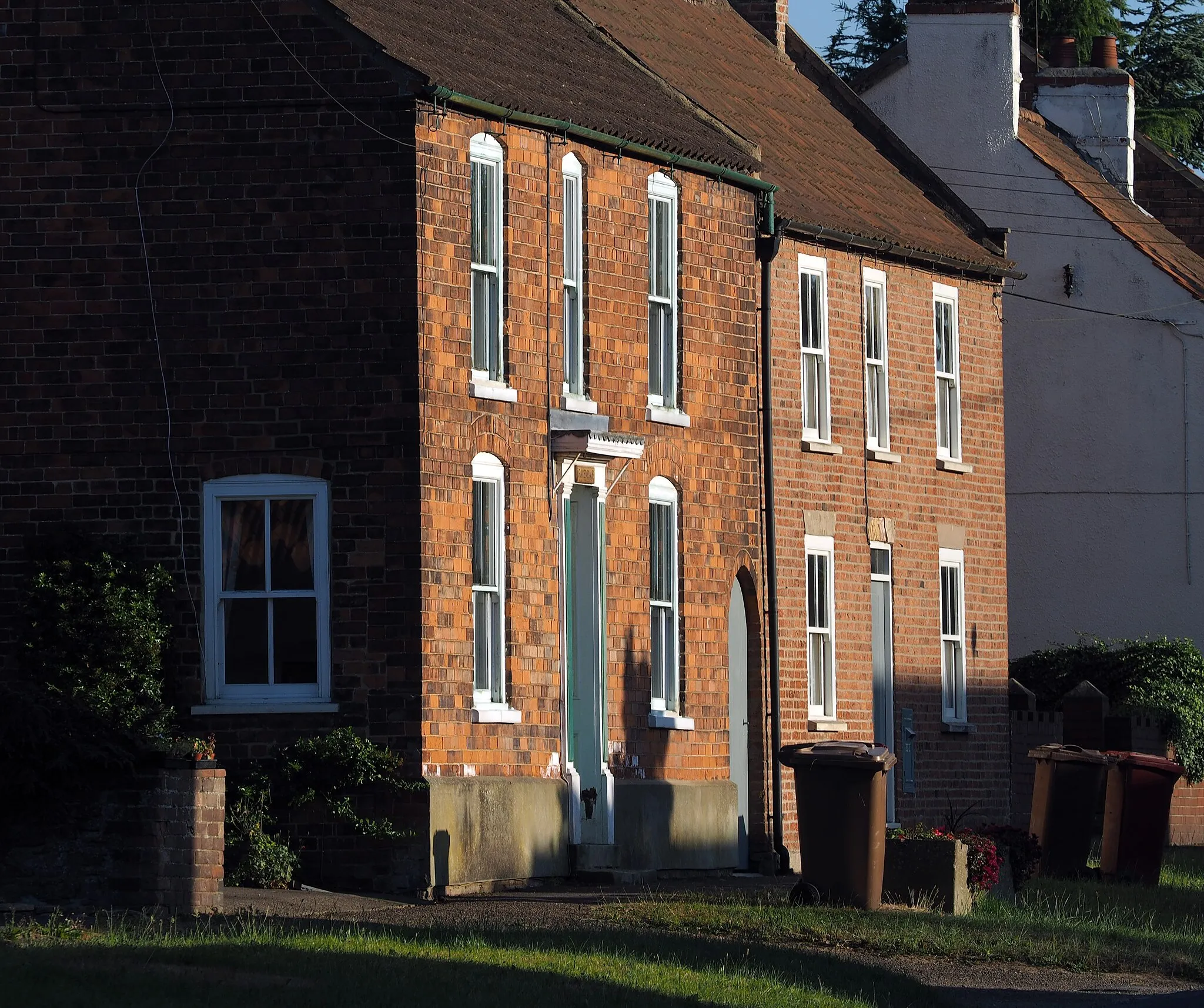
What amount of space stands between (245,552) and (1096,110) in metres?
22.3

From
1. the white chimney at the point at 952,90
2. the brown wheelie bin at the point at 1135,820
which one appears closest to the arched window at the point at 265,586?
the brown wheelie bin at the point at 1135,820

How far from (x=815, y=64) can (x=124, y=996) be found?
24.3 metres

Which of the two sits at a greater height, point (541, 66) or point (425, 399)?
point (541, 66)

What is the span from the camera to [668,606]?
80.6 feet

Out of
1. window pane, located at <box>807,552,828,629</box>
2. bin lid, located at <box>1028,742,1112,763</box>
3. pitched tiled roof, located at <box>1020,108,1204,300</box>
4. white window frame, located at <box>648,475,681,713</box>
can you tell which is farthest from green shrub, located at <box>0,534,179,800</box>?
pitched tiled roof, located at <box>1020,108,1204,300</box>

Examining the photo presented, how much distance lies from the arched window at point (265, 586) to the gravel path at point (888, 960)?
203 centimetres

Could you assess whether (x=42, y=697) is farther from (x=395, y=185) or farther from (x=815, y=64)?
(x=815, y=64)

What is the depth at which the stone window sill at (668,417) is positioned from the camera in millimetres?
24281

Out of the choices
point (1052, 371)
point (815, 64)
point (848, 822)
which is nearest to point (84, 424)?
point (848, 822)

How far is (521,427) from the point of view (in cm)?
2245

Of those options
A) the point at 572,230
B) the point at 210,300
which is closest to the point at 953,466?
the point at 572,230

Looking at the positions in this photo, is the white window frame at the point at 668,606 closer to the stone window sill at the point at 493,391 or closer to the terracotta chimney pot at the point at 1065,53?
the stone window sill at the point at 493,391

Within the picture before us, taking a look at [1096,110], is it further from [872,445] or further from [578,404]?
[578,404]

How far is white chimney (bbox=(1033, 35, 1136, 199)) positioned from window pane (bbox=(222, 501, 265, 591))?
21.5 m
